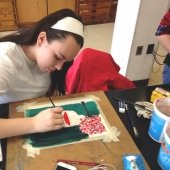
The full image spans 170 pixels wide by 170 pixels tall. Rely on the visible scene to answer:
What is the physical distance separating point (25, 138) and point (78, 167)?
213mm

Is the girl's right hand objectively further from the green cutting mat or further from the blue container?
the blue container

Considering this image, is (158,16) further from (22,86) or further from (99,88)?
(22,86)

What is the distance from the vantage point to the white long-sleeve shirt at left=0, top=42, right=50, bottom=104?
89cm

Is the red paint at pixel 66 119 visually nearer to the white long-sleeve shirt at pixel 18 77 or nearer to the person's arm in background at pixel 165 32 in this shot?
the white long-sleeve shirt at pixel 18 77

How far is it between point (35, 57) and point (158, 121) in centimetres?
56

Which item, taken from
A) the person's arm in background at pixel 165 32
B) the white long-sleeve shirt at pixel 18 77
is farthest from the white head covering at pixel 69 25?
the person's arm in background at pixel 165 32

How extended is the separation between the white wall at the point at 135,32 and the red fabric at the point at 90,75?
2.68 feet

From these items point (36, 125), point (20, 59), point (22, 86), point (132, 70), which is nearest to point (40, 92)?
point (22, 86)

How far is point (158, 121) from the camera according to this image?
78 cm

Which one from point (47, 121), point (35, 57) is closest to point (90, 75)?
point (35, 57)

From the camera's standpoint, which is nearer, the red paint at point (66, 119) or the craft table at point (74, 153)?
the craft table at point (74, 153)

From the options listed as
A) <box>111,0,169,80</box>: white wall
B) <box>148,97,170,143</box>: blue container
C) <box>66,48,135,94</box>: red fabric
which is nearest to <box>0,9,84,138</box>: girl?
<box>66,48,135,94</box>: red fabric

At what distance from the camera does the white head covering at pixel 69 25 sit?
0.89 m

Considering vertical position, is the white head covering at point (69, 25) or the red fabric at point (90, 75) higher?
the white head covering at point (69, 25)
